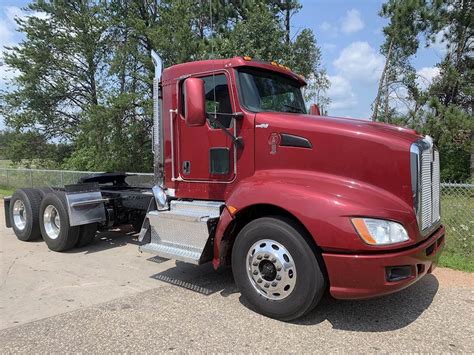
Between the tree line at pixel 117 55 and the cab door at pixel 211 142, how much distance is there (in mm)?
10433

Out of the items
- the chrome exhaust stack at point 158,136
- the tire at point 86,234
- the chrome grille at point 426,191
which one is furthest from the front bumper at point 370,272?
the tire at point 86,234

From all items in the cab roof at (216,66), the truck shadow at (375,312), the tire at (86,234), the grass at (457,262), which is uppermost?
the cab roof at (216,66)

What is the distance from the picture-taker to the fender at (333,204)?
3.83 meters

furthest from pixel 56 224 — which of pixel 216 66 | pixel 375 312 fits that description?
pixel 375 312

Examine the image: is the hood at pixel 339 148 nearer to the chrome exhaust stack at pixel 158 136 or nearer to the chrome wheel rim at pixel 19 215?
the chrome exhaust stack at pixel 158 136

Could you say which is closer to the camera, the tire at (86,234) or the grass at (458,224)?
the grass at (458,224)

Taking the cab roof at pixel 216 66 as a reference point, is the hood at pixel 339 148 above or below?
below

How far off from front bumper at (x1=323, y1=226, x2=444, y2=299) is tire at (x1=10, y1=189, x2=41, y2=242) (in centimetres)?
589

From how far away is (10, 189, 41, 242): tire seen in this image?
7883 millimetres

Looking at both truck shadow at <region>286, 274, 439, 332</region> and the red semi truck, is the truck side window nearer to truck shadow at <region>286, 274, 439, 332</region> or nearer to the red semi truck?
the red semi truck

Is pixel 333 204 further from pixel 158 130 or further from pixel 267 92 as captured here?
pixel 158 130

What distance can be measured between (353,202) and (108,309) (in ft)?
9.04

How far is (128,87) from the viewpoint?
71.6 feet

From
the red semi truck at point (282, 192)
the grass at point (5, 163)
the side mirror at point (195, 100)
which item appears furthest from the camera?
the grass at point (5, 163)
